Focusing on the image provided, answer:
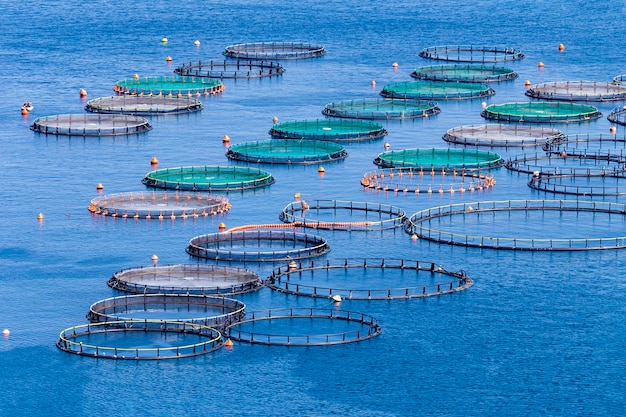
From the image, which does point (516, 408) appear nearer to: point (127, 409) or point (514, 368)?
point (514, 368)

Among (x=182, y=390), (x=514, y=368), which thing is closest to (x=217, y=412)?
(x=182, y=390)

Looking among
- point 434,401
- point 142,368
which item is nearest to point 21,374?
point 142,368

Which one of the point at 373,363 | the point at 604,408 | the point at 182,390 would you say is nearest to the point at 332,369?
the point at 373,363

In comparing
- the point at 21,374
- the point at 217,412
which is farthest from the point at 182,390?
the point at 21,374

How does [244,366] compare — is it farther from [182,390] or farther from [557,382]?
[557,382]

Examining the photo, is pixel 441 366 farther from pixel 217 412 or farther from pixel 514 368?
pixel 217 412

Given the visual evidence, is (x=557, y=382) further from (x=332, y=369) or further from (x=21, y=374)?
(x=21, y=374)
